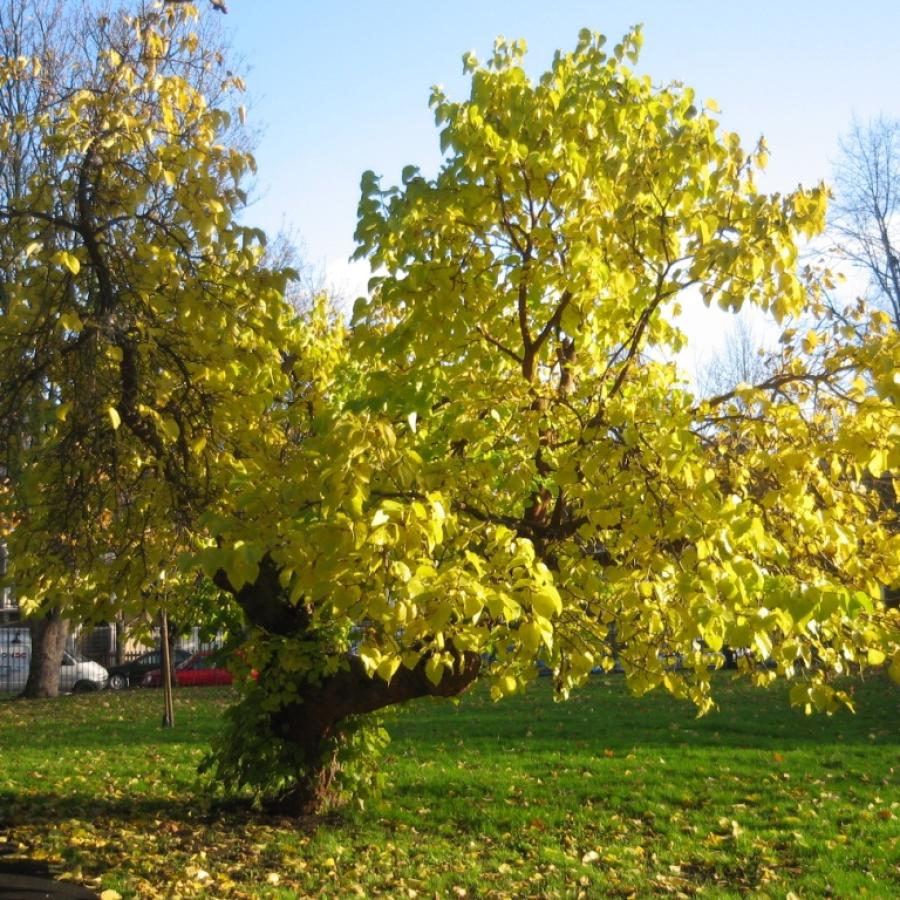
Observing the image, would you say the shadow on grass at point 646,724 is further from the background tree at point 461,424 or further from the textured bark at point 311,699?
the background tree at point 461,424

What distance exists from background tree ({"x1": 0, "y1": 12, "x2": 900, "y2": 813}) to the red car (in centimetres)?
1715

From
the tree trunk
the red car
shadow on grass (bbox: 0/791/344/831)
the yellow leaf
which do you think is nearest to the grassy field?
shadow on grass (bbox: 0/791/344/831)

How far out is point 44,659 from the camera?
1998cm

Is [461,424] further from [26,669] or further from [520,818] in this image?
[26,669]

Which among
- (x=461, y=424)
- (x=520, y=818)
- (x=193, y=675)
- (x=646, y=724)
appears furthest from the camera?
(x=193, y=675)

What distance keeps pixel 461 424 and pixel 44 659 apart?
58.3 ft

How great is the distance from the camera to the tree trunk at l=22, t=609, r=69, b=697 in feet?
65.2

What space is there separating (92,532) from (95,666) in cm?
2114

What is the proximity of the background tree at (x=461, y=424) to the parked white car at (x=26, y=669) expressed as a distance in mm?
19095

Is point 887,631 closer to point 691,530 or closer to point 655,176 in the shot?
point 691,530

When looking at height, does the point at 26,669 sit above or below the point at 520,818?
above

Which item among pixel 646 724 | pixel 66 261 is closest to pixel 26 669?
pixel 646 724

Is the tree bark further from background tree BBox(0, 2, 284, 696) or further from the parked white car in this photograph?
the parked white car

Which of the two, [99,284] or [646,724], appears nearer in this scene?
[99,284]
